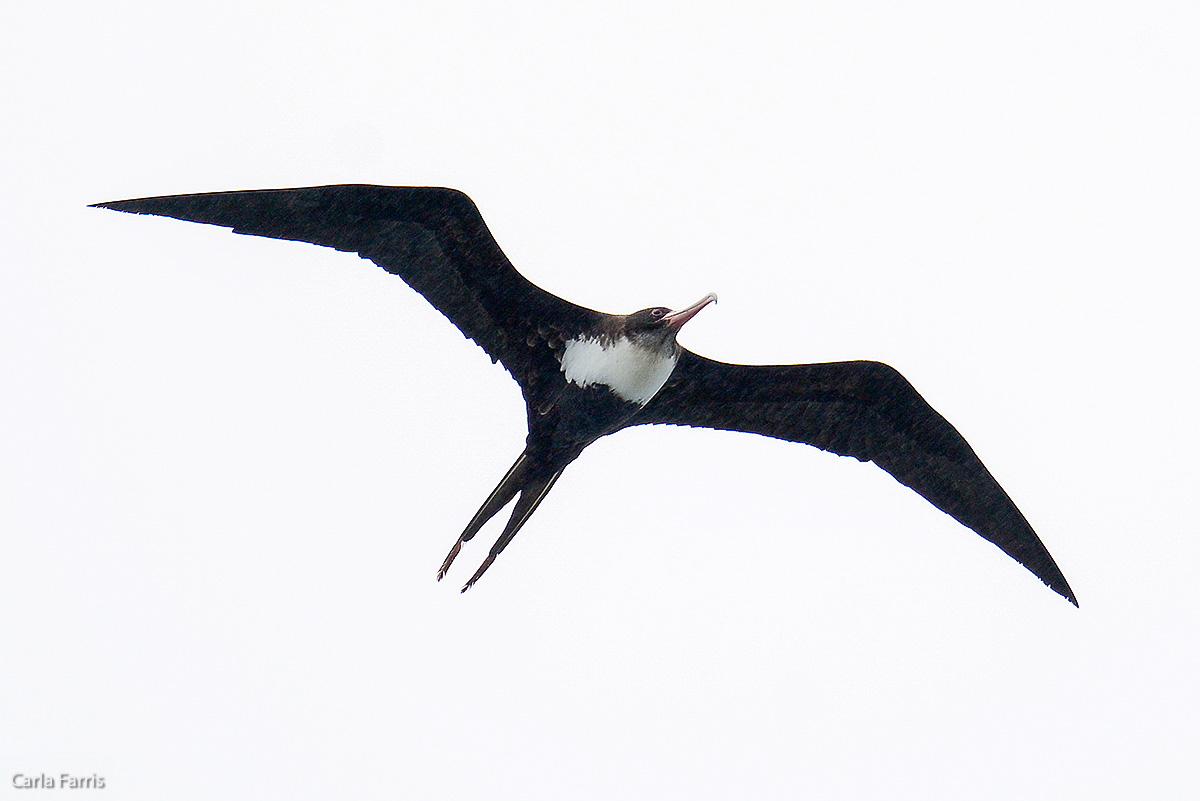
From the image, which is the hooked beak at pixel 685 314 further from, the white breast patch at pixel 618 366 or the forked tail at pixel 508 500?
the forked tail at pixel 508 500

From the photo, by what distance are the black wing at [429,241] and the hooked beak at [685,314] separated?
1.45 feet

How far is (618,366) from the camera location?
7617mm

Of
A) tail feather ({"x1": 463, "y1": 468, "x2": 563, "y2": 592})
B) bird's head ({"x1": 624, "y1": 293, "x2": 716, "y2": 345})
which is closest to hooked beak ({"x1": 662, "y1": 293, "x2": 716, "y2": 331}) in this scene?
bird's head ({"x1": 624, "y1": 293, "x2": 716, "y2": 345})

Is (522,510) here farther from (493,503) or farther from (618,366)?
(618,366)

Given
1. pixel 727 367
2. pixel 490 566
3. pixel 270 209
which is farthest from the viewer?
pixel 727 367

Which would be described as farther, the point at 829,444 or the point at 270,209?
the point at 829,444

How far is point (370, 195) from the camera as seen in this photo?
717 centimetres

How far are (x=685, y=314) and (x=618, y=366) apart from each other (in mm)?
441

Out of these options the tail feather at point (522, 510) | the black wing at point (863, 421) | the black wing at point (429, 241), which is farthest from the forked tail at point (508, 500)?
the black wing at point (863, 421)

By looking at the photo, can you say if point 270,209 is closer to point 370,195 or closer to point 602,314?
point 370,195

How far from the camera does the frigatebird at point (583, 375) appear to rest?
7.19 m

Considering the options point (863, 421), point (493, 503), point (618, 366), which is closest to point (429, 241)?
point (618, 366)

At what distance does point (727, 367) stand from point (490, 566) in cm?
174

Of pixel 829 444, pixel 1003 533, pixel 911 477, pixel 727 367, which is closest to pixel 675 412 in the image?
pixel 727 367
